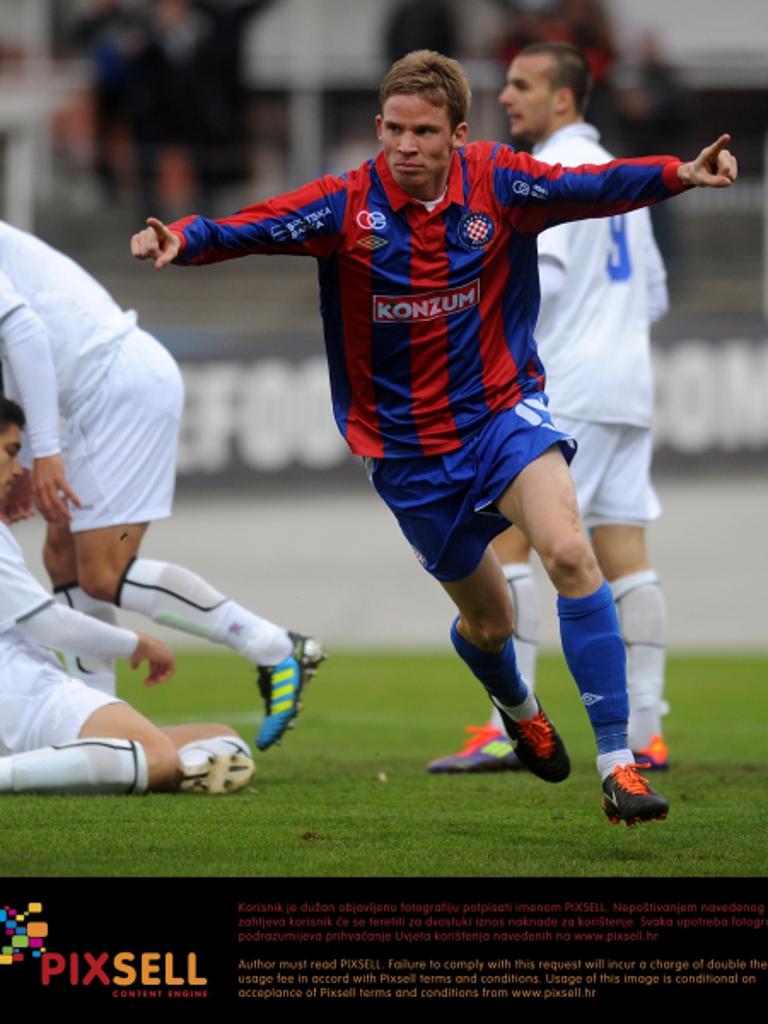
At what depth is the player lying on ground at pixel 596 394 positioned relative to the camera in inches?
293

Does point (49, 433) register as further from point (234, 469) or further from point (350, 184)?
point (234, 469)

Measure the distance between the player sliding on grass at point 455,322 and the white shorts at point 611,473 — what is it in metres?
1.39

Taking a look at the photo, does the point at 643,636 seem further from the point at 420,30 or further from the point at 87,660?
the point at 420,30

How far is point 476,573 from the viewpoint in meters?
6.08

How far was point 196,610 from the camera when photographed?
7070 mm

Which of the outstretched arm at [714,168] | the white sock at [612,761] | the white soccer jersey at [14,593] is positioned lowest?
the white sock at [612,761]

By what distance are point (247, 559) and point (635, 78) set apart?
243 inches

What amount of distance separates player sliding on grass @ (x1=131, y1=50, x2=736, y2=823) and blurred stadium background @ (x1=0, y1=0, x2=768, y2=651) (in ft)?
27.4

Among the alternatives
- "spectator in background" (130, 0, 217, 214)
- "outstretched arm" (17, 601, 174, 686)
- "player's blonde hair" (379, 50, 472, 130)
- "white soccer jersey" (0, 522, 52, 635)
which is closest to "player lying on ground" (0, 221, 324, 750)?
"outstretched arm" (17, 601, 174, 686)

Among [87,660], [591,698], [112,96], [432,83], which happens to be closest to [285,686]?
[87,660]

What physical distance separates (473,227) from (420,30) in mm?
13830

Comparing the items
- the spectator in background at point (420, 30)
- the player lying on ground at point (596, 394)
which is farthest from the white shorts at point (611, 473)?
the spectator in background at point (420, 30)
